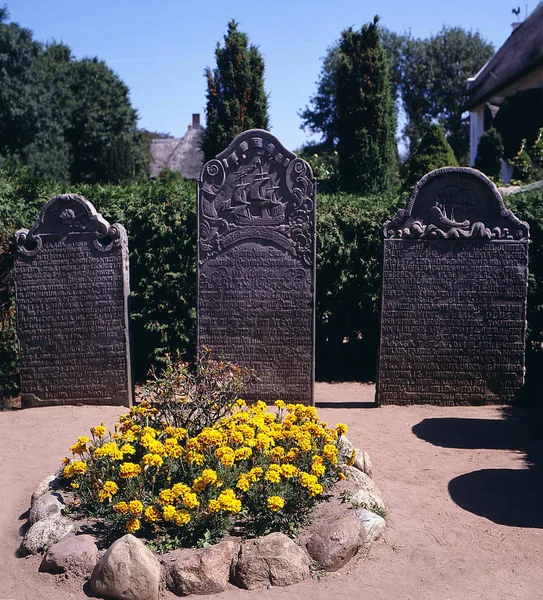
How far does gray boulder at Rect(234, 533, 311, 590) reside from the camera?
12.8 ft

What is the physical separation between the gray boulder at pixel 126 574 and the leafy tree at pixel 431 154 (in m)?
10.5

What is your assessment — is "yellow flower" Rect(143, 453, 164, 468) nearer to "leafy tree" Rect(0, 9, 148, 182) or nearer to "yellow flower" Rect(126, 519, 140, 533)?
"yellow flower" Rect(126, 519, 140, 533)

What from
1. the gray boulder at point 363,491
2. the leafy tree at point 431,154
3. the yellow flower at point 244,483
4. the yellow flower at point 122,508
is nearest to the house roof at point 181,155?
the leafy tree at point 431,154

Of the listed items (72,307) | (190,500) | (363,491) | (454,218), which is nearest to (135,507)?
(190,500)

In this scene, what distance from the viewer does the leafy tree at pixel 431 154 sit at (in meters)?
13.1

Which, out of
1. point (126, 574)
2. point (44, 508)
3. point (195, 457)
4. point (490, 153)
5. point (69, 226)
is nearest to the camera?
point (126, 574)

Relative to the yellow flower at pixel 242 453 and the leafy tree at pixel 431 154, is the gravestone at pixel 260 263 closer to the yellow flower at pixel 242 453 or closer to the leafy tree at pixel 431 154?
the yellow flower at pixel 242 453

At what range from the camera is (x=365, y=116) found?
1628 centimetres

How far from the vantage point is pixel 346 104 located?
653 inches

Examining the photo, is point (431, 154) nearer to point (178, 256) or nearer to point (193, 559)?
point (178, 256)

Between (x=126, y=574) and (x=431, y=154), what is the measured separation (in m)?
11.3

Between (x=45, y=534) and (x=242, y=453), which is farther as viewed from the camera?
(x=242, y=453)

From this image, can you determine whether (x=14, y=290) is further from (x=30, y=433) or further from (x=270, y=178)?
(x=270, y=178)

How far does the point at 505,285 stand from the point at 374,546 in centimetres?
396
